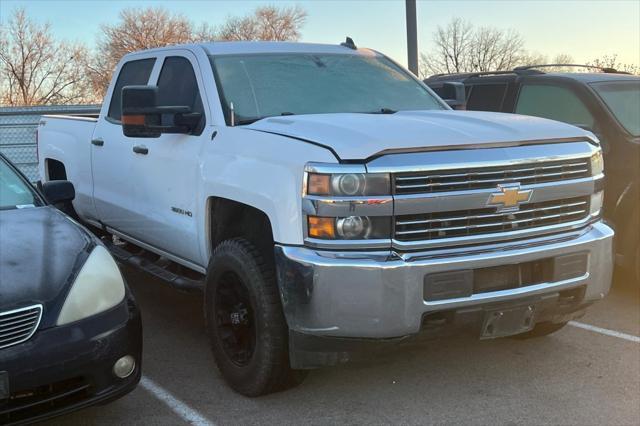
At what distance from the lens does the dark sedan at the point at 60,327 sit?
3025 millimetres

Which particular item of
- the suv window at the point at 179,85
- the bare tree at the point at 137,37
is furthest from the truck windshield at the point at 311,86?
the bare tree at the point at 137,37

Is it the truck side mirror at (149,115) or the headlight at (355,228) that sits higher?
the truck side mirror at (149,115)

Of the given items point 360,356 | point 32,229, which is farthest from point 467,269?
point 32,229

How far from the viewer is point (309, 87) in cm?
462

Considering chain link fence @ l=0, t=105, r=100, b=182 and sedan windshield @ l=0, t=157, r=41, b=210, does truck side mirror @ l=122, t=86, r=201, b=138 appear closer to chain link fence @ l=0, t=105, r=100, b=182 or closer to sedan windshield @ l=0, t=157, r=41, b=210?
sedan windshield @ l=0, t=157, r=41, b=210

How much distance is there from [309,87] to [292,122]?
0.85 metres

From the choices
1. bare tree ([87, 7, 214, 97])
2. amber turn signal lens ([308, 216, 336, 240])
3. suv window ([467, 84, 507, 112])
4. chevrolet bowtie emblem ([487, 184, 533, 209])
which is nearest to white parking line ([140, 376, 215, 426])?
amber turn signal lens ([308, 216, 336, 240])

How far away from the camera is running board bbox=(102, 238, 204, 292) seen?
14.9 ft

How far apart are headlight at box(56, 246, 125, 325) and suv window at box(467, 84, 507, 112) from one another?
180 inches

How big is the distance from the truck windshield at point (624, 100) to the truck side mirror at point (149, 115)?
12.1 feet

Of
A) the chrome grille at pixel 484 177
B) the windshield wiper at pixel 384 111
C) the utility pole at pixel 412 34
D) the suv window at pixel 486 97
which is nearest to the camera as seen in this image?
the chrome grille at pixel 484 177

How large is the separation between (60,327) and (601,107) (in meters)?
4.81

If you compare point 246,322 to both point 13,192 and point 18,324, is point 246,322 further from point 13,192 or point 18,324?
point 13,192

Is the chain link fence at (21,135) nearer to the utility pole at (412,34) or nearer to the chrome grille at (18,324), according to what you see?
the utility pole at (412,34)
